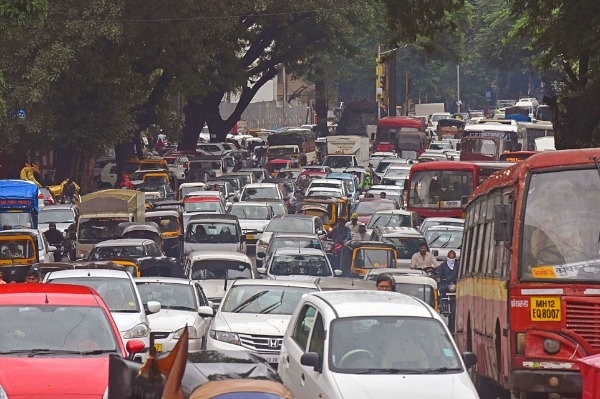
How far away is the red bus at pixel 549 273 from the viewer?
48.2 ft

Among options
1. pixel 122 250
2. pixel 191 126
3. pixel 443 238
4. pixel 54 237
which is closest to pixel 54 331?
pixel 122 250

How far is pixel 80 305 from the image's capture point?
13.8 meters

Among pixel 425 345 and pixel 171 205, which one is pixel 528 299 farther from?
pixel 171 205

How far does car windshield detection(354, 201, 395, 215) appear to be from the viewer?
148 ft

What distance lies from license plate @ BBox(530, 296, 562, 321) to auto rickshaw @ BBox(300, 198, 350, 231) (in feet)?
93.9

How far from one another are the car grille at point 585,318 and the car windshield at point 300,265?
12888 mm

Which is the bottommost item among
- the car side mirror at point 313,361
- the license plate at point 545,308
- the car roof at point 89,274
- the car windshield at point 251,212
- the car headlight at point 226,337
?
the car windshield at point 251,212

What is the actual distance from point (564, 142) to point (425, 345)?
18.1 m

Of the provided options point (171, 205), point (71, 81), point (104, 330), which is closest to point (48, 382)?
point (104, 330)

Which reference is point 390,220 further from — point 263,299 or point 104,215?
point 263,299

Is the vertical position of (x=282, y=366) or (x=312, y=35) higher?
(x=312, y=35)

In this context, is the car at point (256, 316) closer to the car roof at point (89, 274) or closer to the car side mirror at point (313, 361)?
the car roof at point (89, 274)

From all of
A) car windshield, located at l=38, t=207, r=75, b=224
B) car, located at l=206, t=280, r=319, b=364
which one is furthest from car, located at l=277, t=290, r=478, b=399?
car windshield, located at l=38, t=207, r=75, b=224

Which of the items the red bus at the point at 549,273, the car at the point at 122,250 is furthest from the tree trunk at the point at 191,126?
the red bus at the point at 549,273
